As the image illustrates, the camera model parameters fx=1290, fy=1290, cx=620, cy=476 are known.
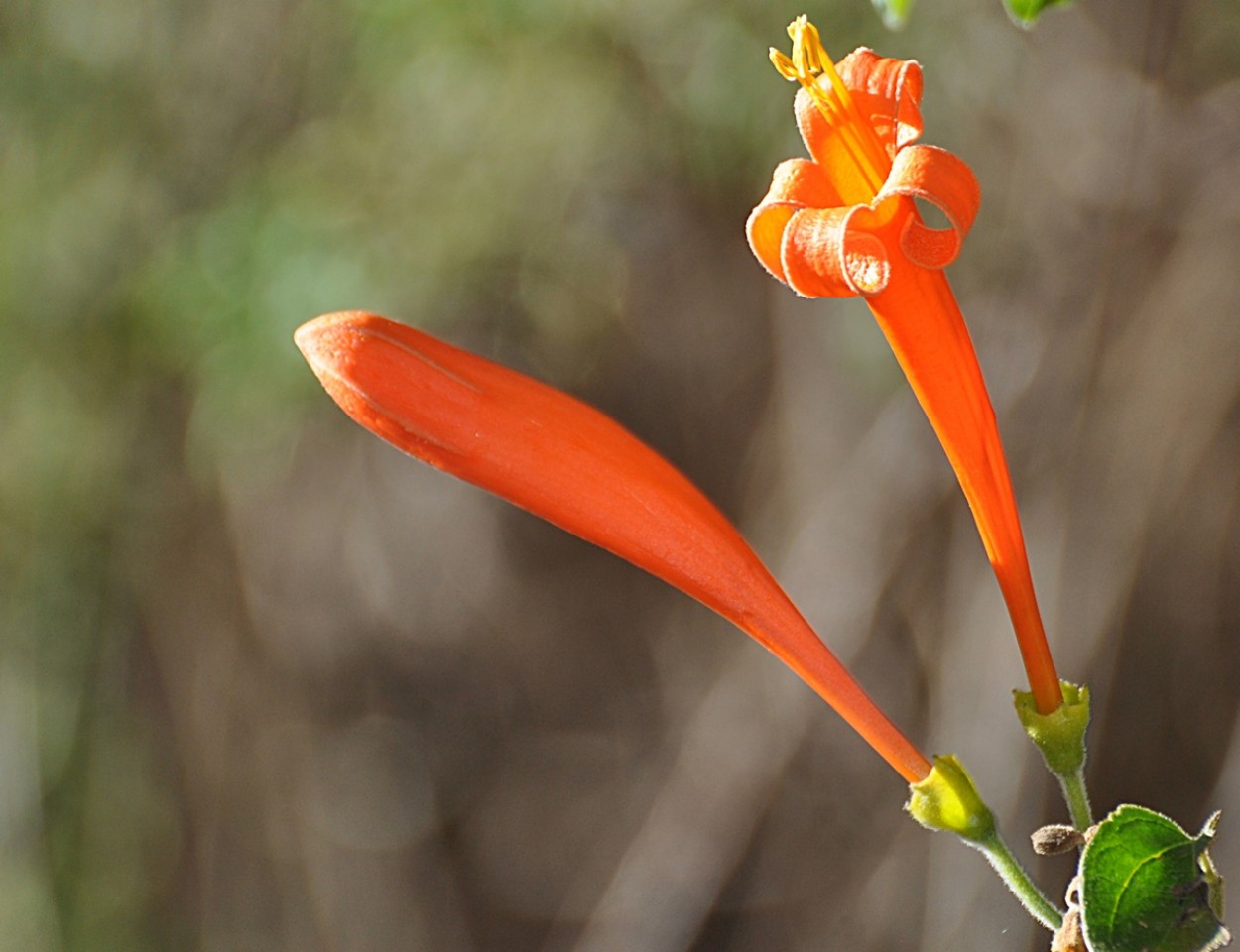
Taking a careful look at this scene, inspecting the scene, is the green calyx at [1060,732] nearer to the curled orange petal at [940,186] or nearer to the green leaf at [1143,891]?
the green leaf at [1143,891]

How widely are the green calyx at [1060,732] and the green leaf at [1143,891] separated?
17 centimetres

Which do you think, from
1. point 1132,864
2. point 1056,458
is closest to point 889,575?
point 1056,458

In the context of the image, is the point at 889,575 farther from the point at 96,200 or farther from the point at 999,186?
the point at 96,200

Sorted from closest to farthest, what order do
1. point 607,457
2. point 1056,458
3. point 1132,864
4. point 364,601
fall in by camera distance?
point 1132,864
point 607,457
point 1056,458
point 364,601

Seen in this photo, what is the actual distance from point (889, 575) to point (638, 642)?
3.04 feet

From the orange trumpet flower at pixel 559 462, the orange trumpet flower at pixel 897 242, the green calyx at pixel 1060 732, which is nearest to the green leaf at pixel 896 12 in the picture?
the orange trumpet flower at pixel 897 242

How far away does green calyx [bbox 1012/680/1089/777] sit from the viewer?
0.89 meters

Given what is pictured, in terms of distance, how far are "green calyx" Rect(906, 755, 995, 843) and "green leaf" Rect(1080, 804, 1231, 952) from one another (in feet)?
0.59

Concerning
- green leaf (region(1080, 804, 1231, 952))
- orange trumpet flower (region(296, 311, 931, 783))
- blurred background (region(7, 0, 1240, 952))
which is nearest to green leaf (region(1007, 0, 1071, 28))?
orange trumpet flower (region(296, 311, 931, 783))

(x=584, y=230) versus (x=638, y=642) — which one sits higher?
(x=584, y=230)

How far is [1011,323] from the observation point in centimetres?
305

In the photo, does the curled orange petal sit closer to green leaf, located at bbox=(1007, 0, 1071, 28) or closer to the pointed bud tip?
green leaf, located at bbox=(1007, 0, 1071, 28)

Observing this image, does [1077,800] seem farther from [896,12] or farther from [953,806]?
[896,12]

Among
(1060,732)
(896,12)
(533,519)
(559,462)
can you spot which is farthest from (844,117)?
(533,519)
